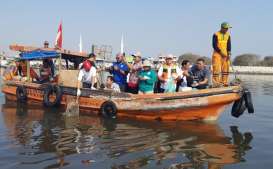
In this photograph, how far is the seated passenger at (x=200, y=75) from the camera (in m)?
11.1

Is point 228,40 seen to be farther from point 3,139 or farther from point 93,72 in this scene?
point 3,139

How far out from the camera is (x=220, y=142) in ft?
29.0

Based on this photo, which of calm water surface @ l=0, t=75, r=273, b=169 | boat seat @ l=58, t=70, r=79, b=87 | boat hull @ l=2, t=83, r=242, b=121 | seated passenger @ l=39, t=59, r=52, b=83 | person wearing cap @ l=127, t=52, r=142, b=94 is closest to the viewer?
calm water surface @ l=0, t=75, r=273, b=169

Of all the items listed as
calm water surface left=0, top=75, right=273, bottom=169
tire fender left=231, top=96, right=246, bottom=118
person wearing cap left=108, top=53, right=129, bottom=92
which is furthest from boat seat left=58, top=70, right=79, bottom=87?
tire fender left=231, top=96, right=246, bottom=118

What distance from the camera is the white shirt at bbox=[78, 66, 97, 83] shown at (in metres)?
12.7

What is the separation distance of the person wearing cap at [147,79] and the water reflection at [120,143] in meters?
0.97

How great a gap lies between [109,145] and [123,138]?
2.62 feet

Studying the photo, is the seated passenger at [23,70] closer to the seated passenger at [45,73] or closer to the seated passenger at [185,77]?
the seated passenger at [45,73]

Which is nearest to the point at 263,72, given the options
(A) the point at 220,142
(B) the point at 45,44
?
(B) the point at 45,44

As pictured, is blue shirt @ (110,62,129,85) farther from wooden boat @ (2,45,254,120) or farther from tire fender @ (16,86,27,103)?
tire fender @ (16,86,27,103)

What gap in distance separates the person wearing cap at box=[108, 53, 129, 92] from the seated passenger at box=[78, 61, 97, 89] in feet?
2.30

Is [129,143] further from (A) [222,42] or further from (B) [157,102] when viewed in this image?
(A) [222,42]

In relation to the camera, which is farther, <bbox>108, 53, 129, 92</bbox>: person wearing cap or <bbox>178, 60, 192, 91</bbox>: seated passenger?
<bbox>108, 53, 129, 92</bbox>: person wearing cap

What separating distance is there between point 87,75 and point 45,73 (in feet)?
9.65
